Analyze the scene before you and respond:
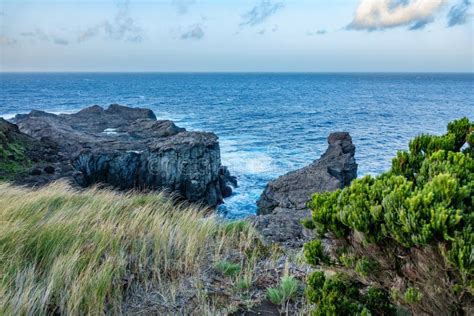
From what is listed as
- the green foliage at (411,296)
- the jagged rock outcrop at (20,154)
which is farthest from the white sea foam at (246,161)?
the green foliage at (411,296)

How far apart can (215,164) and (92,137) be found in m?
12.9

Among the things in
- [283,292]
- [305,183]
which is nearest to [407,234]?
[283,292]

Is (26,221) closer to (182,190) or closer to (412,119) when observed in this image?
(182,190)

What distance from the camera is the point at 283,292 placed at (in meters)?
4.75

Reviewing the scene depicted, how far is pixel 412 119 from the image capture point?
67.8m

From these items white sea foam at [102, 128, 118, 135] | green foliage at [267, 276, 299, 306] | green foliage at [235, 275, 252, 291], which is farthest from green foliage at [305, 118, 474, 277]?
white sea foam at [102, 128, 118, 135]

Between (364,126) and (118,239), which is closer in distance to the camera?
(118,239)

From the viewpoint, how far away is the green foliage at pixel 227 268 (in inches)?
217

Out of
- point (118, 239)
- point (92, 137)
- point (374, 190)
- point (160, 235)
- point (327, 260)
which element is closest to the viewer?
point (374, 190)

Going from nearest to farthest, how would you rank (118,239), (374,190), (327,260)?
(374,190) → (327,260) → (118,239)

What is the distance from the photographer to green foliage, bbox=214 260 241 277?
5.51m

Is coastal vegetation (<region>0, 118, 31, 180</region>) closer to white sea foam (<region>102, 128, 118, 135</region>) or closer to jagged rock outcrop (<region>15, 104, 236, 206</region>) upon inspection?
jagged rock outcrop (<region>15, 104, 236, 206</region>)

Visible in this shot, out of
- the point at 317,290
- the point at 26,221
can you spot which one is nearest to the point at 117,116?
the point at 26,221

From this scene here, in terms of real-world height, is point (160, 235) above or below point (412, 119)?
above
